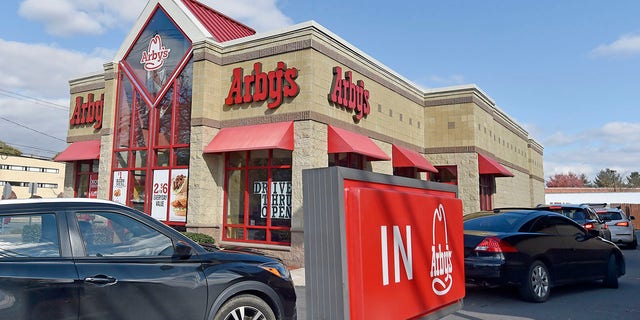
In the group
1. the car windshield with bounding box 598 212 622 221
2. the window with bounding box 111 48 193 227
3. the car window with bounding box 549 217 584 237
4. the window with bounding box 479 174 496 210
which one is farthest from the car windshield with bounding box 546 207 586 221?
the window with bounding box 111 48 193 227

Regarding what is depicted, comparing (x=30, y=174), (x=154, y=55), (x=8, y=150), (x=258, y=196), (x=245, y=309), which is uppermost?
(x=8, y=150)

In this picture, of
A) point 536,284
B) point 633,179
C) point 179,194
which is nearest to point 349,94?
point 179,194

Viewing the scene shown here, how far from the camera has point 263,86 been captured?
14.0m

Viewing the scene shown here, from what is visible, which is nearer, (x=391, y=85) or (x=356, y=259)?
(x=356, y=259)

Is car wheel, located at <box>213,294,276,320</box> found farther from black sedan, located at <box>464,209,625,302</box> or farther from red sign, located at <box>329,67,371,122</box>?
red sign, located at <box>329,67,371,122</box>

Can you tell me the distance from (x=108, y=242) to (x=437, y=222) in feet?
10.5

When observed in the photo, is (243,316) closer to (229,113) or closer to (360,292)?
(360,292)

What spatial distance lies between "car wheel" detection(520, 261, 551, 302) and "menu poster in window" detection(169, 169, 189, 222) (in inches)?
412

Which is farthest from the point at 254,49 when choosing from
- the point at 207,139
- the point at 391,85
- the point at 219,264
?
the point at 219,264

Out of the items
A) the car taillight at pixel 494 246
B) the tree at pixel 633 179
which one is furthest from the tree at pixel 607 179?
the car taillight at pixel 494 246

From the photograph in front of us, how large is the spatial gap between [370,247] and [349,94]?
11480 mm

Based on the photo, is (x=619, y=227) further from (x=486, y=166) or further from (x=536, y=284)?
(x=536, y=284)

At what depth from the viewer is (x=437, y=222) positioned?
479cm

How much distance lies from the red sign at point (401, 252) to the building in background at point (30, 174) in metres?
69.6
